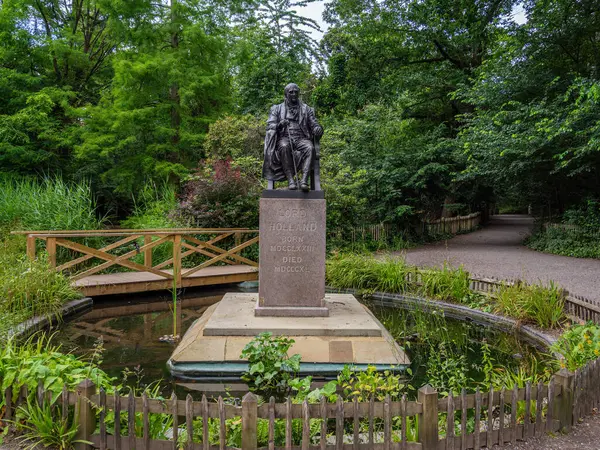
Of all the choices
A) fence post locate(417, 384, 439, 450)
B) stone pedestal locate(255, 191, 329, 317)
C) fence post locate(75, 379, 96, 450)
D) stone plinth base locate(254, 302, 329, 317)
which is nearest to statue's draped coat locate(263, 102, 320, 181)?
stone pedestal locate(255, 191, 329, 317)

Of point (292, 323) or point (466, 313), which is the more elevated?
point (292, 323)

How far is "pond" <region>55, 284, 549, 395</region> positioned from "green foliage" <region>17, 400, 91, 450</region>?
3.10ft

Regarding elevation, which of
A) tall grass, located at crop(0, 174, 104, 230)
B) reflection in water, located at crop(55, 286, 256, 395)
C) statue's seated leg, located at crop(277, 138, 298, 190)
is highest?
statue's seated leg, located at crop(277, 138, 298, 190)

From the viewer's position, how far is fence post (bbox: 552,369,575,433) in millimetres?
3459

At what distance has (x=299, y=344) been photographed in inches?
218

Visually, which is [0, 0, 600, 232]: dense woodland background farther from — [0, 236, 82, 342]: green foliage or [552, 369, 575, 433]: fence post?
[552, 369, 575, 433]: fence post

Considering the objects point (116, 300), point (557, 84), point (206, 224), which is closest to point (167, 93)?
point (206, 224)

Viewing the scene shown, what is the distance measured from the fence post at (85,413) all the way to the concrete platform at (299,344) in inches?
83.8

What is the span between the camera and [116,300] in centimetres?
985

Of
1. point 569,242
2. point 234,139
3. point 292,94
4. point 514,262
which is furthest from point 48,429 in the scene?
point 569,242

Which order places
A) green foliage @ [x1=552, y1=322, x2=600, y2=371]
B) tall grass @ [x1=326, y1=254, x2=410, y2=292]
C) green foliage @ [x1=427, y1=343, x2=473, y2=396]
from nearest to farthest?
green foliage @ [x1=552, y1=322, x2=600, y2=371] → green foliage @ [x1=427, y1=343, x2=473, y2=396] → tall grass @ [x1=326, y1=254, x2=410, y2=292]

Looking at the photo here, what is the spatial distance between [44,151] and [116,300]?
11.0 m

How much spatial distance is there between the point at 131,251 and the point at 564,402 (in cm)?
913

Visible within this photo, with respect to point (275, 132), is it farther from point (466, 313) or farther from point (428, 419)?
point (428, 419)
